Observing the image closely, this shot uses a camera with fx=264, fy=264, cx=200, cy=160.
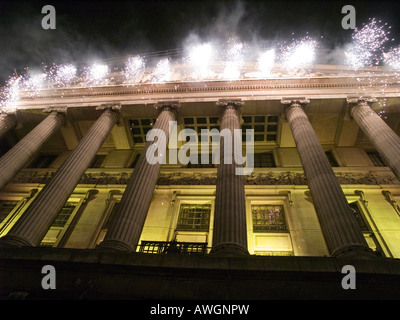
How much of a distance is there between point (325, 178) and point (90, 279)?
1177 cm

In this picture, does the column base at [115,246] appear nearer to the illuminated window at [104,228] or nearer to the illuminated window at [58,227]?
the illuminated window at [104,228]

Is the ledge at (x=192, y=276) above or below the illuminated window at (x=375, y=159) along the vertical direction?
below

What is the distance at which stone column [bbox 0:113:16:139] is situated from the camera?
21397 mm

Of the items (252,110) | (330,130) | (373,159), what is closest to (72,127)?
(252,110)

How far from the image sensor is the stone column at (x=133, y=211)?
38.0 ft

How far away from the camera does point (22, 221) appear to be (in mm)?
12797

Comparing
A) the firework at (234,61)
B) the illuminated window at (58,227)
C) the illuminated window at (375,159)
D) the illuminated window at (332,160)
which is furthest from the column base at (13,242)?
the illuminated window at (375,159)

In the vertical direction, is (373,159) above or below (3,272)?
above

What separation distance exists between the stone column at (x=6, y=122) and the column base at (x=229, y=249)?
2035 centimetres

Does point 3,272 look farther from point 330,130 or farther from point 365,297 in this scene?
point 330,130

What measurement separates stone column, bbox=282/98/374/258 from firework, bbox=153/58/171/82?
12.0m

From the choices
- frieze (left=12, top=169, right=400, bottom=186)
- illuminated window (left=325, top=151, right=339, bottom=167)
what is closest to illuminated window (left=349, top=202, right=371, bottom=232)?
frieze (left=12, top=169, right=400, bottom=186)
